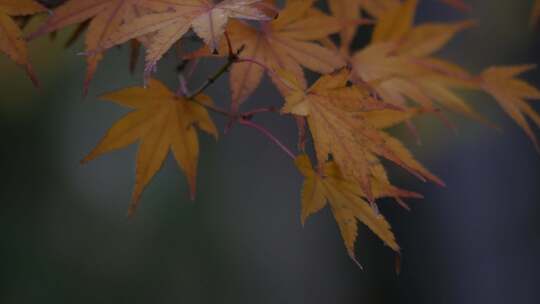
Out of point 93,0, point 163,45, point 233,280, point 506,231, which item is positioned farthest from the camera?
point 233,280

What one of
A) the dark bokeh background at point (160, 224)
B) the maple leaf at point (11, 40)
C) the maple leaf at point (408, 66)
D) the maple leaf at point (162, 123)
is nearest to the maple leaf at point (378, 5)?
the maple leaf at point (408, 66)

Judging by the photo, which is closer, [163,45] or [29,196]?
[163,45]

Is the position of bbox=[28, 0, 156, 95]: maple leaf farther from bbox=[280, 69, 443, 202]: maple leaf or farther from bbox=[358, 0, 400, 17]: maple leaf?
bbox=[358, 0, 400, 17]: maple leaf

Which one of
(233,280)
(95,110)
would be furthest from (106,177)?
(233,280)

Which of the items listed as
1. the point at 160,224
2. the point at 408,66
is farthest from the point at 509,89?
the point at 160,224

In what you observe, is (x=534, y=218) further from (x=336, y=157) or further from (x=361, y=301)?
(x=336, y=157)

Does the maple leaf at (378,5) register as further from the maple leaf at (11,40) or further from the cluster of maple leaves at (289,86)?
the maple leaf at (11,40)
